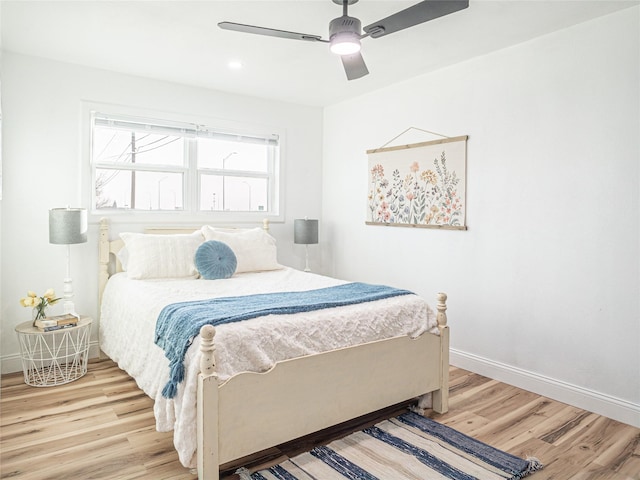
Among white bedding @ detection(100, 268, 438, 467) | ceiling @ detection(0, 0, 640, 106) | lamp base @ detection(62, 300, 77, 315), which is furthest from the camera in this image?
lamp base @ detection(62, 300, 77, 315)

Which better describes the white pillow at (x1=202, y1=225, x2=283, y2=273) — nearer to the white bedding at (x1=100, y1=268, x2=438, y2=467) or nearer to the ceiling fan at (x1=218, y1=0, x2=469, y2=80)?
the white bedding at (x1=100, y1=268, x2=438, y2=467)

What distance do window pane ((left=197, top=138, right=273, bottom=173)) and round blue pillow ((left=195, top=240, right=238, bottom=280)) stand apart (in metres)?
1.14

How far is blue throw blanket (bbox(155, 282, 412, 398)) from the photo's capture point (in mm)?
2082

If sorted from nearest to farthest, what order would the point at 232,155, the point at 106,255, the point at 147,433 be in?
the point at 147,433, the point at 106,255, the point at 232,155

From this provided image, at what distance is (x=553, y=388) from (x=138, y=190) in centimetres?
372

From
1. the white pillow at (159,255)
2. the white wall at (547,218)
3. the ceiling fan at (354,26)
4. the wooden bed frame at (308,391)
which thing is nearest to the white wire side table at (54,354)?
the white pillow at (159,255)

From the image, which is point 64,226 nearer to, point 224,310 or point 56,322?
point 56,322

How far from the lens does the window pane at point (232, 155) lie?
4402 mm

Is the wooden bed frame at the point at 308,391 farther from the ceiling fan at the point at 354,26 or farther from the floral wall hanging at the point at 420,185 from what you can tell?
the ceiling fan at the point at 354,26

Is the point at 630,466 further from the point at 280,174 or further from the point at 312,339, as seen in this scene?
the point at 280,174

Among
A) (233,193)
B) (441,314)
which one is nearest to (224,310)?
(441,314)

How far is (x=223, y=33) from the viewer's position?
2.98 metres

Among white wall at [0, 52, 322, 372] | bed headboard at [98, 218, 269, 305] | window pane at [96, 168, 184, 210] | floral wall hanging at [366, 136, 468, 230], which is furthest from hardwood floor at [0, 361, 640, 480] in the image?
window pane at [96, 168, 184, 210]

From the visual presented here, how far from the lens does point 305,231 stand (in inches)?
181
